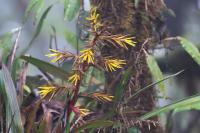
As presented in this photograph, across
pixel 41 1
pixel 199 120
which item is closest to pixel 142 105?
pixel 41 1

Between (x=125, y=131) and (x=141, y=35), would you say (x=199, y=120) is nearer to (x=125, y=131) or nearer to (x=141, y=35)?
(x=141, y=35)

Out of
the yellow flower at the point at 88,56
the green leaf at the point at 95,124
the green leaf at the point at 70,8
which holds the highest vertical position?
the green leaf at the point at 70,8

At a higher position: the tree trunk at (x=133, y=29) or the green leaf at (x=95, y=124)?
the tree trunk at (x=133, y=29)

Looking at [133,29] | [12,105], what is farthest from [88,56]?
[133,29]

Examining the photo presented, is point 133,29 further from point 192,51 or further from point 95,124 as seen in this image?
point 95,124

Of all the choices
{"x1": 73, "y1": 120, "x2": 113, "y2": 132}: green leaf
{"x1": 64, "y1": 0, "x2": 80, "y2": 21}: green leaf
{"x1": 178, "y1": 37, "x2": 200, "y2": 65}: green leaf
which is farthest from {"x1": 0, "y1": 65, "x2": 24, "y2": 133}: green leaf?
{"x1": 178, "y1": 37, "x2": 200, "y2": 65}: green leaf

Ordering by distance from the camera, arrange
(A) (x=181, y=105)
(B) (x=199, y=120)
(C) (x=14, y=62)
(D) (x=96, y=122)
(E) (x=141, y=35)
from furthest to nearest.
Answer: (B) (x=199, y=120)
(E) (x=141, y=35)
(C) (x=14, y=62)
(A) (x=181, y=105)
(D) (x=96, y=122)

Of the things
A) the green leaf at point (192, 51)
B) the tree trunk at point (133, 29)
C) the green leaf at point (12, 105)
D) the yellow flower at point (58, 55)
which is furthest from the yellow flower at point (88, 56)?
the green leaf at point (192, 51)

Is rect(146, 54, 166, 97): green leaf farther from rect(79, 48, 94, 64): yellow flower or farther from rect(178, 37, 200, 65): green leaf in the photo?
rect(79, 48, 94, 64): yellow flower

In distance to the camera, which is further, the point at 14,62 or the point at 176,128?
the point at 176,128

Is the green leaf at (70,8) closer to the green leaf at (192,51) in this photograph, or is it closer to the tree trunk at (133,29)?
the tree trunk at (133,29)

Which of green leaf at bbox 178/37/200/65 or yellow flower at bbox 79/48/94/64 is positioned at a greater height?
yellow flower at bbox 79/48/94/64
